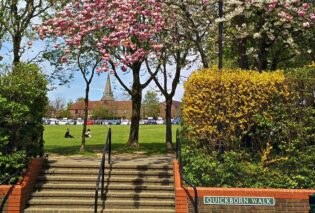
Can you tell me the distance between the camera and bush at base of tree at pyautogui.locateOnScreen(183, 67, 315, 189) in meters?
10.3

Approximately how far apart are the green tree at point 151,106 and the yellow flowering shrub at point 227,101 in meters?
95.5

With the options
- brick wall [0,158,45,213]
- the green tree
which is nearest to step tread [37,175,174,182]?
brick wall [0,158,45,213]

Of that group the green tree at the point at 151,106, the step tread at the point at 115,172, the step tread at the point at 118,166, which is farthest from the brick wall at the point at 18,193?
the green tree at the point at 151,106

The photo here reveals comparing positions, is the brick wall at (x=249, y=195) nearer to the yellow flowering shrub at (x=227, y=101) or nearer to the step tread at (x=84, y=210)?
the step tread at (x=84, y=210)

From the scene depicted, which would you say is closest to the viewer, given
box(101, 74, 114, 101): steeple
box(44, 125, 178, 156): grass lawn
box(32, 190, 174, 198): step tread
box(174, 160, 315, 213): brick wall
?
box(174, 160, 315, 213): brick wall

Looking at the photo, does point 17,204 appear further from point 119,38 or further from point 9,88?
point 119,38

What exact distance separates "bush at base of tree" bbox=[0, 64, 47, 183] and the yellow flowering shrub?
13.4ft

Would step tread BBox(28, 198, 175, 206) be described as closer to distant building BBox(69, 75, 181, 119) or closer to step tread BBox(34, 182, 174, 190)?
step tread BBox(34, 182, 174, 190)

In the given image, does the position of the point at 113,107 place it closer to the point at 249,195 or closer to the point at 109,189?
the point at 109,189

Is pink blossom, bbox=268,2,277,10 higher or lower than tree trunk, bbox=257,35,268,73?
higher

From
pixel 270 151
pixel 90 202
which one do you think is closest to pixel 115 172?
pixel 90 202

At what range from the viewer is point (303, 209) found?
951 cm

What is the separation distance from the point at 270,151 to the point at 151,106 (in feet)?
349

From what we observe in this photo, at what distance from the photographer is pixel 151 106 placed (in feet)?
383
